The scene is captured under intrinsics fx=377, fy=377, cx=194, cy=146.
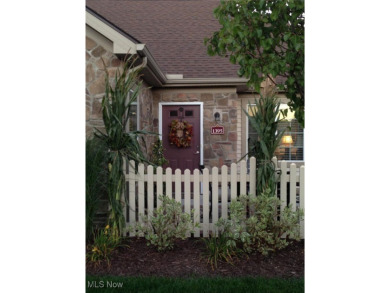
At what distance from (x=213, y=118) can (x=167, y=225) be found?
15.6ft

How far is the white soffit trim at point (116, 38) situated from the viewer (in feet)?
17.1

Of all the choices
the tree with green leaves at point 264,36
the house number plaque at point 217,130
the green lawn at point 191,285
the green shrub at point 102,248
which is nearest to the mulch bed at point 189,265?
the green shrub at point 102,248

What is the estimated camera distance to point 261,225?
430 centimetres

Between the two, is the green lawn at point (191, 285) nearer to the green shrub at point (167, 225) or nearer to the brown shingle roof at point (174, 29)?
the green shrub at point (167, 225)

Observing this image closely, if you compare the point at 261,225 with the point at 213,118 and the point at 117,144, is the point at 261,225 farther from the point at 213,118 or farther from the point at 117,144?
the point at 213,118

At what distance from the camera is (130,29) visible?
10461mm

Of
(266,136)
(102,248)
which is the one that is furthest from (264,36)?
(102,248)

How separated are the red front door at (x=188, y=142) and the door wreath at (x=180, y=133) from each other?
9 cm

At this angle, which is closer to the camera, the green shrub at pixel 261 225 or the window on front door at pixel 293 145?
the green shrub at pixel 261 225
